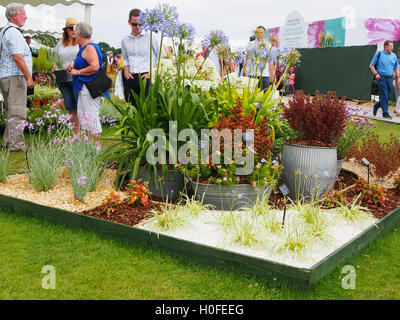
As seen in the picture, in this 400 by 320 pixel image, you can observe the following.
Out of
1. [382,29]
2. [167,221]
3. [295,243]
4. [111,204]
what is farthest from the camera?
[382,29]

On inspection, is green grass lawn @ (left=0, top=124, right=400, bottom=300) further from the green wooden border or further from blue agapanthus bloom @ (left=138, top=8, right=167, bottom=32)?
blue agapanthus bloom @ (left=138, top=8, right=167, bottom=32)

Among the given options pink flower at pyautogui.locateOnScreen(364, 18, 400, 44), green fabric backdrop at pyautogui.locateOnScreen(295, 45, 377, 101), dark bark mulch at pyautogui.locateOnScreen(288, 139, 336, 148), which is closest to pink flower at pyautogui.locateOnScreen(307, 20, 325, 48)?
pink flower at pyautogui.locateOnScreen(364, 18, 400, 44)

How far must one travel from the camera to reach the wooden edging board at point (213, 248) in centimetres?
290

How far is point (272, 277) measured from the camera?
2.94 m

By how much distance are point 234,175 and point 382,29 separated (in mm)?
20238

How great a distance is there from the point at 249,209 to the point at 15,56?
14.5 feet

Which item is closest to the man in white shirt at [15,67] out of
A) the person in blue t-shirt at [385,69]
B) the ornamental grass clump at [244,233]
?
the ornamental grass clump at [244,233]

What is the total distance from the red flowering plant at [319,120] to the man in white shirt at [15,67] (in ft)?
12.8

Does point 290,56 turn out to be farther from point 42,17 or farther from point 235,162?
point 42,17

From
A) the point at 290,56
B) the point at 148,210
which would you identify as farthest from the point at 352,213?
the point at 290,56

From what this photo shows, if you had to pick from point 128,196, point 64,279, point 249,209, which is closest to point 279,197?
point 249,209

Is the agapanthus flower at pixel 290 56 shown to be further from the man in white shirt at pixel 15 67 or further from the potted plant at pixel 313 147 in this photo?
the man in white shirt at pixel 15 67

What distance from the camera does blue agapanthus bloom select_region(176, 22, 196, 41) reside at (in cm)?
442

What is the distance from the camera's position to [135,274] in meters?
3.08
